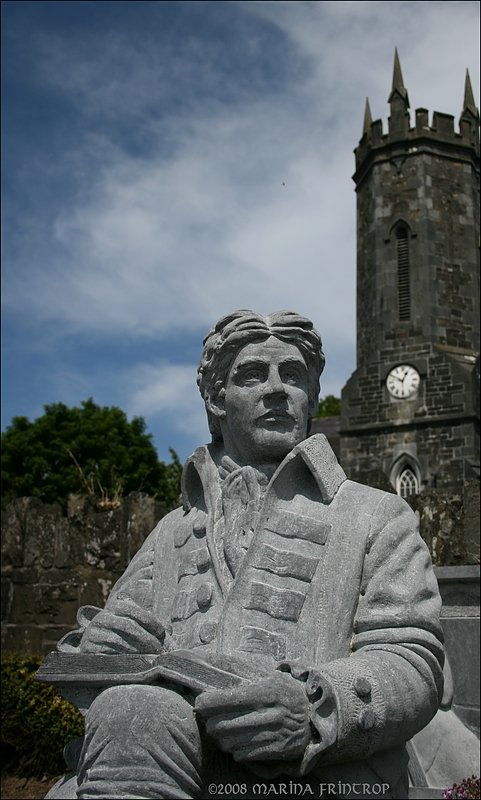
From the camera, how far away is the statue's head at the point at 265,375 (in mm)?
2990

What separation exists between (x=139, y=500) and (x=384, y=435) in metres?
20.1

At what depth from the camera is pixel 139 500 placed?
28.0 feet

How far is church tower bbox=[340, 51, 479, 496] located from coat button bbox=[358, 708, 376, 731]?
960 inches

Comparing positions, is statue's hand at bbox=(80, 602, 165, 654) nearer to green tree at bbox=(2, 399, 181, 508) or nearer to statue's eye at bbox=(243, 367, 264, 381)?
statue's eye at bbox=(243, 367, 264, 381)

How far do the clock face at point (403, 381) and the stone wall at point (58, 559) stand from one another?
2025cm

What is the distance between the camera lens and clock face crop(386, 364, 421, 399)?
28.0 metres

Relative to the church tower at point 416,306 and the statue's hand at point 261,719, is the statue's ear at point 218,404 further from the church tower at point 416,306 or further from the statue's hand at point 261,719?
the church tower at point 416,306

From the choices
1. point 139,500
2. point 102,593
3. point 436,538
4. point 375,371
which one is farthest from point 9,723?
point 375,371

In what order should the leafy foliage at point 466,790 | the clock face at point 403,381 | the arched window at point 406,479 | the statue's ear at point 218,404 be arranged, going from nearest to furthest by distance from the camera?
1. the statue's ear at point 218,404
2. the leafy foliage at point 466,790
3. the arched window at point 406,479
4. the clock face at point 403,381

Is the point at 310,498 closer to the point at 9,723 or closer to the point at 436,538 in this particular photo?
the point at 436,538

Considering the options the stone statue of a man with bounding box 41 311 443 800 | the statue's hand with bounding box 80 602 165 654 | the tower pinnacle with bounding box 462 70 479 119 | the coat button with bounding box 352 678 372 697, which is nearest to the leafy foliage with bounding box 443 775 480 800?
the stone statue of a man with bounding box 41 311 443 800

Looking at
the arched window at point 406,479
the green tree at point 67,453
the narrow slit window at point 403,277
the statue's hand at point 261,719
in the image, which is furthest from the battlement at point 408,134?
the statue's hand at point 261,719

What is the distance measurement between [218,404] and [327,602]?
83cm

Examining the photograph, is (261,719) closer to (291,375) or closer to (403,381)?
(291,375)
